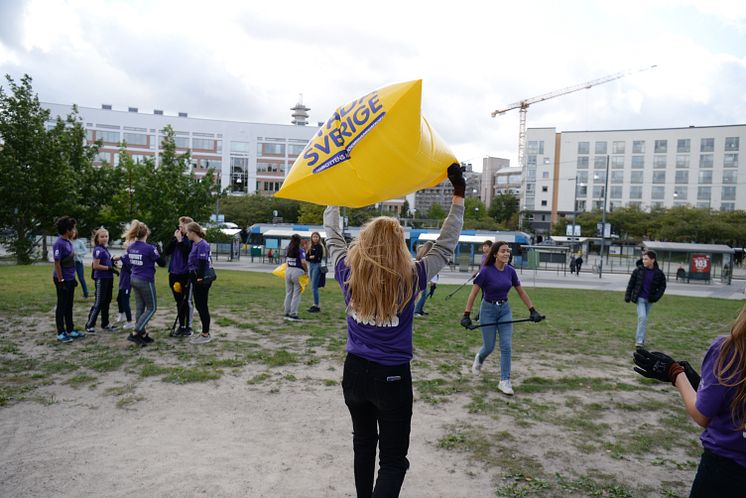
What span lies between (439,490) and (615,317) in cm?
1166

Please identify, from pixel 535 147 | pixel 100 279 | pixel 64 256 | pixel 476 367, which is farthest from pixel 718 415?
pixel 535 147

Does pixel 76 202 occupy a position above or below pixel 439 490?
above

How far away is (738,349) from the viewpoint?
2.17m

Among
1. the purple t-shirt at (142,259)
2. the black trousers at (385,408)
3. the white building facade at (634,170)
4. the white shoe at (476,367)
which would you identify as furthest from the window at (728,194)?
the black trousers at (385,408)

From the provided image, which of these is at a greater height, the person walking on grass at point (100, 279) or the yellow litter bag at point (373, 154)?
the yellow litter bag at point (373, 154)

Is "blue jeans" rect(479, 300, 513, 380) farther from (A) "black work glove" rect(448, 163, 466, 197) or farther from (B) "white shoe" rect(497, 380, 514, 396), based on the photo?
(A) "black work glove" rect(448, 163, 466, 197)

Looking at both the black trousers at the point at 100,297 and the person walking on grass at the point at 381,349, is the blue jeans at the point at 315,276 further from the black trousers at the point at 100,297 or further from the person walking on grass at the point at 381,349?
the person walking on grass at the point at 381,349

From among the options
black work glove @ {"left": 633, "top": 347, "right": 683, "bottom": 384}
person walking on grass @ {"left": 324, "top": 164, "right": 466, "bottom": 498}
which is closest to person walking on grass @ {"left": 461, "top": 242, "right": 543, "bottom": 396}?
person walking on grass @ {"left": 324, "top": 164, "right": 466, "bottom": 498}

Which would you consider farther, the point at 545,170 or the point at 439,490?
the point at 545,170

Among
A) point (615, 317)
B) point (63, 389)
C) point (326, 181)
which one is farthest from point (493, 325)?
point (615, 317)

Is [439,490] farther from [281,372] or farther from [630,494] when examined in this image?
[281,372]

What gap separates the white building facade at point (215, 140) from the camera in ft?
246

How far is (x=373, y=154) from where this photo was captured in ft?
11.7

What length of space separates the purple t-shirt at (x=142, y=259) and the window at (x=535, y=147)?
83861 millimetres
